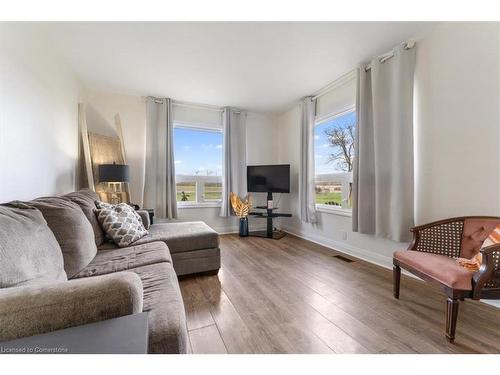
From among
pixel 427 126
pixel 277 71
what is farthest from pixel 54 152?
pixel 427 126

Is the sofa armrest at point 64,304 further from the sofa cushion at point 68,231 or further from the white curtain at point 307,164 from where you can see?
the white curtain at point 307,164

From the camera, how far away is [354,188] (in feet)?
8.49

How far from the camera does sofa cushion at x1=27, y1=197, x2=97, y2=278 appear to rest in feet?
4.25

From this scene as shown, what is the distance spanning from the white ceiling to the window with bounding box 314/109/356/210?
0.61 m

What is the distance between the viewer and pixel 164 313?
0.88 m

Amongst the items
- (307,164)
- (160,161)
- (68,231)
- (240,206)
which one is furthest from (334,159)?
(68,231)

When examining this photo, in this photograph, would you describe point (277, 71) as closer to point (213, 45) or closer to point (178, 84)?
point (213, 45)

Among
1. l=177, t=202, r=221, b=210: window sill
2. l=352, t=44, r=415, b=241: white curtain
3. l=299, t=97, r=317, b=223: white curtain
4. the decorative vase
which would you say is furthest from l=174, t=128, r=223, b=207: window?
l=352, t=44, r=415, b=241: white curtain

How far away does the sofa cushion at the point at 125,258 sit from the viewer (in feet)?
4.51

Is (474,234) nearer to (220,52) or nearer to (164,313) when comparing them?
(164,313)

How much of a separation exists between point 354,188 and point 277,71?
1749mm

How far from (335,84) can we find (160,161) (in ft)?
9.54
